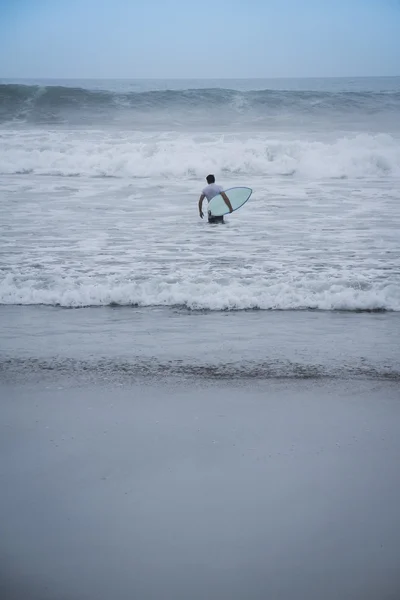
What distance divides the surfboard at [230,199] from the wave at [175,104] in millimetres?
19868

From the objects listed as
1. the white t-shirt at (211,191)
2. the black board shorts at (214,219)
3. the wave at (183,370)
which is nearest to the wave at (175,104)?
the white t-shirt at (211,191)

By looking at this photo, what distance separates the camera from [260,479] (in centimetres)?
319

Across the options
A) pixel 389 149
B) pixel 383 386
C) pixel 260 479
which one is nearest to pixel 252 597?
pixel 260 479

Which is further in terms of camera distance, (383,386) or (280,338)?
(280,338)

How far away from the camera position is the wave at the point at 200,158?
19.1m

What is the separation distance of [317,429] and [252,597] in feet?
4.71

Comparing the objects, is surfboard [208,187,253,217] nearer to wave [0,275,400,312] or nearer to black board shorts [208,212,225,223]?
black board shorts [208,212,225,223]

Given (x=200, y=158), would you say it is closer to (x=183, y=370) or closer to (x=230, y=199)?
(x=230, y=199)

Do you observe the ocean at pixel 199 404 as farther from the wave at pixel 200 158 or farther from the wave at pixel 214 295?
the wave at pixel 200 158

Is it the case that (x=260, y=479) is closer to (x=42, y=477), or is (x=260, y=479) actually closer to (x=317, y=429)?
(x=317, y=429)

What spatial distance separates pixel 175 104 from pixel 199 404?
3188cm

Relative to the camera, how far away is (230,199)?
12.4 metres

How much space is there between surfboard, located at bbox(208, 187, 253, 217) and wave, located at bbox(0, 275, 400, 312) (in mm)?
Answer: 4598

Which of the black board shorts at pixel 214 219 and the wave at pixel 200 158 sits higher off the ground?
the wave at pixel 200 158
